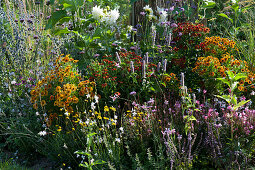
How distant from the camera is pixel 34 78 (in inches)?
164

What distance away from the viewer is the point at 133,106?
3.68 meters

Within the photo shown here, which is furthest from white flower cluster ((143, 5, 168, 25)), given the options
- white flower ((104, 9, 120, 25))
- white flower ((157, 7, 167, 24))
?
white flower ((104, 9, 120, 25))

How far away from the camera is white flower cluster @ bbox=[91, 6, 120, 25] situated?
14.0 ft

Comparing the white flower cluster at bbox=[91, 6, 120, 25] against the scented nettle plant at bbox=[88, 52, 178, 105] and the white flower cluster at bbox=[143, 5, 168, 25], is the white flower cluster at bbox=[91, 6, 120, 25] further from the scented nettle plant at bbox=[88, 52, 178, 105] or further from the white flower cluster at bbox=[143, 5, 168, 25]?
the scented nettle plant at bbox=[88, 52, 178, 105]

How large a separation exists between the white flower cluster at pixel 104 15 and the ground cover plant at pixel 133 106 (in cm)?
2

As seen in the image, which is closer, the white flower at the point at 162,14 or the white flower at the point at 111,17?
the white flower at the point at 111,17

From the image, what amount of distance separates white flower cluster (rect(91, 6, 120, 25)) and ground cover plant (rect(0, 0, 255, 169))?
2 cm

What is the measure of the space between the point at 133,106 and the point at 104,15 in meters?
1.67

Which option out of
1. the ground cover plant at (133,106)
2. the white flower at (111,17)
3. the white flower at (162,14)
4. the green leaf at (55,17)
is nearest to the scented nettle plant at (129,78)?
the ground cover plant at (133,106)

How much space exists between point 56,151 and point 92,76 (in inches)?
48.1

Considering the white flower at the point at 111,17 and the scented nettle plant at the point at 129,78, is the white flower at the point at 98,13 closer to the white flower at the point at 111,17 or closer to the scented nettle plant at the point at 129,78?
the white flower at the point at 111,17

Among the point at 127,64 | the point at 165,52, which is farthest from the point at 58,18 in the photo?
the point at 165,52

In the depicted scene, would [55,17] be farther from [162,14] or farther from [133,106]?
[133,106]

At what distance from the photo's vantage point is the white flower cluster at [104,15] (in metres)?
4.26
